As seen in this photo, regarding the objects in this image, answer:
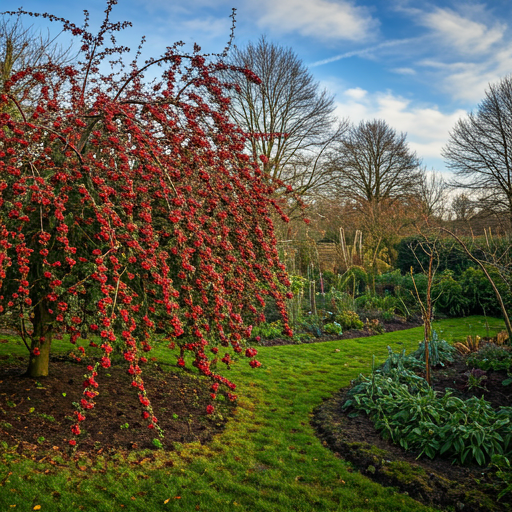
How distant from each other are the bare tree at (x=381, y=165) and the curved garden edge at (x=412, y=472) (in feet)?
60.2

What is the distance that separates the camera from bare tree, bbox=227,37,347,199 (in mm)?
15859

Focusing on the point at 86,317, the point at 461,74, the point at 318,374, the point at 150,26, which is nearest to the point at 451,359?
the point at 318,374

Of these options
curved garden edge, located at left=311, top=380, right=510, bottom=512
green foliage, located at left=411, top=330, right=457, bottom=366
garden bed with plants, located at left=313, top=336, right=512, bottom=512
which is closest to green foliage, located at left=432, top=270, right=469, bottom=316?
green foliage, located at left=411, top=330, right=457, bottom=366

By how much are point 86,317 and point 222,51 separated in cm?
255

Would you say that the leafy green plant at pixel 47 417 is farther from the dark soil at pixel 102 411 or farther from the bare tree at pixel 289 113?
the bare tree at pixel 289 113

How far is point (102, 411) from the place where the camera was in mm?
3734

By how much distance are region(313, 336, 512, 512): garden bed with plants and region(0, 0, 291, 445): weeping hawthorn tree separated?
4.24ft

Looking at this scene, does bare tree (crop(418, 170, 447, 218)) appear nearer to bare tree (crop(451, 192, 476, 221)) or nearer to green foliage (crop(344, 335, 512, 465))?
bare tree (crop(451, 192, 476, 221))

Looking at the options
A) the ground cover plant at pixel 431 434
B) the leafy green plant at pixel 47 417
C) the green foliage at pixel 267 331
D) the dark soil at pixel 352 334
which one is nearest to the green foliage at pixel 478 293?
the dark soil at pixel 352 334

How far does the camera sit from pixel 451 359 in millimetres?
5402

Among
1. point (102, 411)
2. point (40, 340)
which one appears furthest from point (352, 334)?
point (40, 340)

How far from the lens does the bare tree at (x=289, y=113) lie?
52.0ft

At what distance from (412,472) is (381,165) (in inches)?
821

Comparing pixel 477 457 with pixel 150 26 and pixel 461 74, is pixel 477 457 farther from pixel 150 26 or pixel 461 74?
pixel 461 74
